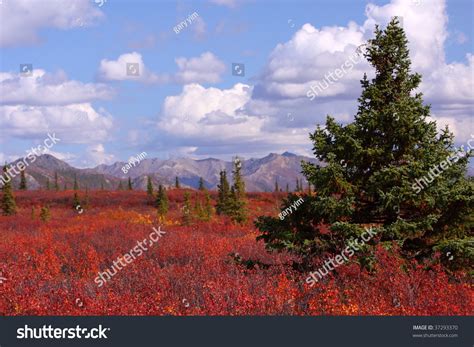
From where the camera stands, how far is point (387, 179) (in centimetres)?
1026

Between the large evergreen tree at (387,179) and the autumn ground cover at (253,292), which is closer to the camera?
the autumn ground cover at (253,292)

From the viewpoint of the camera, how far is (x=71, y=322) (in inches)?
311

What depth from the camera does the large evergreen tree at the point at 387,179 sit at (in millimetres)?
10320

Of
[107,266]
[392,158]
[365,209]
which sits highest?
[392,158]

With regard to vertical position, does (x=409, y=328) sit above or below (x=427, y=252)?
below

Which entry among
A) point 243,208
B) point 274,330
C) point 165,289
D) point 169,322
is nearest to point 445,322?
point 274,330

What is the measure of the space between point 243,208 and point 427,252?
1159 inches

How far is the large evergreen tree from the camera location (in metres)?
10.3

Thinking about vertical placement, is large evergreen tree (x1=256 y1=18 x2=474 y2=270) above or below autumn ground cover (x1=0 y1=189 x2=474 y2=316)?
above

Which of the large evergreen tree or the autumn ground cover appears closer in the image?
the autumn ground cover

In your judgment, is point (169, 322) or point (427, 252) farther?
point (427, 252)

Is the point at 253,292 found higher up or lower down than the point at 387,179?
lower down

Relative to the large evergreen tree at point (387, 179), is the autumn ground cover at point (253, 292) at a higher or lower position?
lower

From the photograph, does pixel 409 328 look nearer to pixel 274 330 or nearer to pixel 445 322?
→ pixel 445 322
